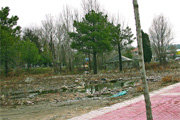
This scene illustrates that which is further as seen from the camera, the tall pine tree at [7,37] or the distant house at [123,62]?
the distant house at [123,62]

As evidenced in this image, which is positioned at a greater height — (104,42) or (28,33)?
(28,33)

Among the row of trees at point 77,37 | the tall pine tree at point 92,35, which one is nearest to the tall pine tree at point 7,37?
the row of trees at point 77,37

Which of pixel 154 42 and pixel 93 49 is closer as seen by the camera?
pixel 93 49

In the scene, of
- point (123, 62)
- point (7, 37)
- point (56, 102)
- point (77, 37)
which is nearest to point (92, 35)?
point (77, 37)

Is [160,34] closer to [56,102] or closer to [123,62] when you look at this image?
[123,62]

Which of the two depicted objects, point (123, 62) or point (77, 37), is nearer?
point (77, 37)

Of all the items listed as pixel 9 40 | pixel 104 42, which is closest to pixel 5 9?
pixel 9 40

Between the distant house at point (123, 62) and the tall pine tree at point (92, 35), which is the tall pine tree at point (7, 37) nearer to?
the tall pine tree at point (92, 35)

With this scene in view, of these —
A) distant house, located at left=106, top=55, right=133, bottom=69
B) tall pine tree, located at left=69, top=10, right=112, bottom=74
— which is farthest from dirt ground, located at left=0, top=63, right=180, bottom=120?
distant house, located at left=106, top=55, right=133, bottom=69

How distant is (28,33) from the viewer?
6462cm

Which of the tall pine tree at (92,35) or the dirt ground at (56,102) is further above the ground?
the tall pine tree at (92,35)

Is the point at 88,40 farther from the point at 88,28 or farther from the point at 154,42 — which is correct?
the point at 154,42

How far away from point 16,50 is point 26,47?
984 cm

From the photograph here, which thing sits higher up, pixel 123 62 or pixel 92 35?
pixel 92 35
